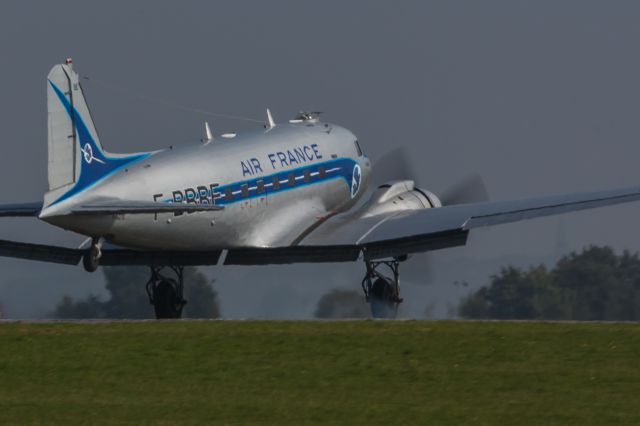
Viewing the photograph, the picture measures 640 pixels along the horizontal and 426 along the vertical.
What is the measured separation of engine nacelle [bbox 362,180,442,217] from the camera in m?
44.9

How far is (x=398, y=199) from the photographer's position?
45312 millimetres

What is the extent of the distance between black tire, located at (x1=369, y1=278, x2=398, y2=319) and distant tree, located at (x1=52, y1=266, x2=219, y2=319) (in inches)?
542

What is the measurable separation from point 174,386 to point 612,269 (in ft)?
141

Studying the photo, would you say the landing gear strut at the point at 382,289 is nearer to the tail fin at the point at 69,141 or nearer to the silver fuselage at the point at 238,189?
the silver fuselage at the point at 238,189

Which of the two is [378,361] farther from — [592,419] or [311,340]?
[592,419]

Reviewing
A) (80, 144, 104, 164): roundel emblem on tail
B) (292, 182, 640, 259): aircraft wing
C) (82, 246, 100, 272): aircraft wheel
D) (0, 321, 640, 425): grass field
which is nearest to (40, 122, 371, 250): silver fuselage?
(82, 246, 100, 272): aircraft wheel

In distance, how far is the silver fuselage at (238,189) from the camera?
1463 inches

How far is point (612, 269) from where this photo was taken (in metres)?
67.1

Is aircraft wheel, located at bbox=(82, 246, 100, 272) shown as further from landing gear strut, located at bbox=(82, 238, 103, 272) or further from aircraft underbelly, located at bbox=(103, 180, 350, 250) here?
aircraft underbelly, located at bbox=(103, 180, 350, 250)

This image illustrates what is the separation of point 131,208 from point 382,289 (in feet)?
32.1

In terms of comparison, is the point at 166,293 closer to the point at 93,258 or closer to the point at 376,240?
the point at 376,240

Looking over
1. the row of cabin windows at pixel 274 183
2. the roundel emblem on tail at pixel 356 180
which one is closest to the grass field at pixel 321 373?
the row of cabin windows at pixel 274 183

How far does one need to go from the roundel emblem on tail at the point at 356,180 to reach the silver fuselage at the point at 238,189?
29mm

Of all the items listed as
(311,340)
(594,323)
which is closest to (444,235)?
(594,323)
